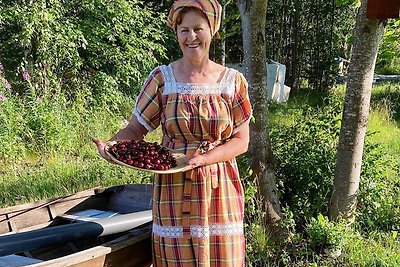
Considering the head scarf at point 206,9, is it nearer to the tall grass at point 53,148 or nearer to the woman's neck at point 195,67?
the woman's neck at point 195,67

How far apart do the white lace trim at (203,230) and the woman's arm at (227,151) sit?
0.97 ft

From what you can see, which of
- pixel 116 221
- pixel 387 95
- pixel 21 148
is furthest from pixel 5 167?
pixel 387 95

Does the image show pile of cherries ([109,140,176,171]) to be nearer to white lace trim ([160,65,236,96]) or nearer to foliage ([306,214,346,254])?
A: white lace trim ([160,65,236,96])

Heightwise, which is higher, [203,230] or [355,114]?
[355,114]

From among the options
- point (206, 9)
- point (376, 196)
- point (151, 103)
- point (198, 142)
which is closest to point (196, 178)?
point (198, 142)

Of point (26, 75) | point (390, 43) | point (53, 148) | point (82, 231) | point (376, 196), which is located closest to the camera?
point (82, 231)

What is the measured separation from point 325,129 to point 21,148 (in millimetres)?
3587

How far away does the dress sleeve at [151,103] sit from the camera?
2.34m

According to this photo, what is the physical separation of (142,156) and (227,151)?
358 mm

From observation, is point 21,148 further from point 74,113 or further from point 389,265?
point 389,265

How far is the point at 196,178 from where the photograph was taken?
2320 mm

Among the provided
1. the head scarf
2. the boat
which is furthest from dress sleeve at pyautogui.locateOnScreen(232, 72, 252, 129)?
the boat

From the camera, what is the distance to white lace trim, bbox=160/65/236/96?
228 cm

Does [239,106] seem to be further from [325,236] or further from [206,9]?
[325,236]
